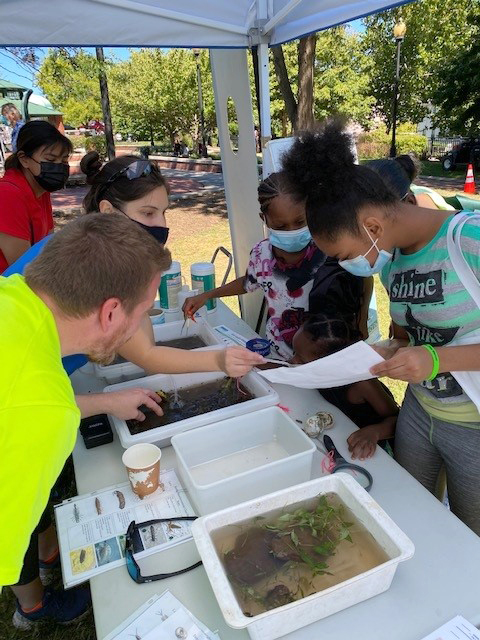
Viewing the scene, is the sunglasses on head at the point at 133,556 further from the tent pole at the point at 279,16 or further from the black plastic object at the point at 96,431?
the tent pole at the point at 279,16

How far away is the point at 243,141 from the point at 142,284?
8.57ft

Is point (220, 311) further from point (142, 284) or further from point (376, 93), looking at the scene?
point (376, 93)

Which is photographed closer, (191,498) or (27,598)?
(191,498)

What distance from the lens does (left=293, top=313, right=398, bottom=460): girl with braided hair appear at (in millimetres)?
1758

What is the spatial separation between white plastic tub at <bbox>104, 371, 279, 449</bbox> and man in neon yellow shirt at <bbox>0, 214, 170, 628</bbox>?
370 mm

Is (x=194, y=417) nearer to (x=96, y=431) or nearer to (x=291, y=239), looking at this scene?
(x=96, y=431)

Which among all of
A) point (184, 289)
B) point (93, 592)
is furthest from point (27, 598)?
point (184, 289)

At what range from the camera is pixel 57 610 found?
1834 millimetres

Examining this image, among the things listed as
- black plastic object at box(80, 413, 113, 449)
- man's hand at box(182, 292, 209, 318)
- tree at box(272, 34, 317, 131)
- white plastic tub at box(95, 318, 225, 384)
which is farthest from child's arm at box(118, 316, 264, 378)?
tree at box(272, 34, 317, 131)

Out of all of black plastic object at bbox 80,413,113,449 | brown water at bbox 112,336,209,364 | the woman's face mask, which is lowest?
black plastic object at bbox 80,413,113,449

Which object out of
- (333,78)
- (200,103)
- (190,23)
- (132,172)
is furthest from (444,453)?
(333,78)

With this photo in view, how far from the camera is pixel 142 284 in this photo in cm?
108

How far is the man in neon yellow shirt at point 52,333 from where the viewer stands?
82 centimetres

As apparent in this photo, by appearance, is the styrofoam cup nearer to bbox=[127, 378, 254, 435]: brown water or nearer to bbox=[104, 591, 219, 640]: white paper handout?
bbox=[127, 378, 254, 435]: brown water
